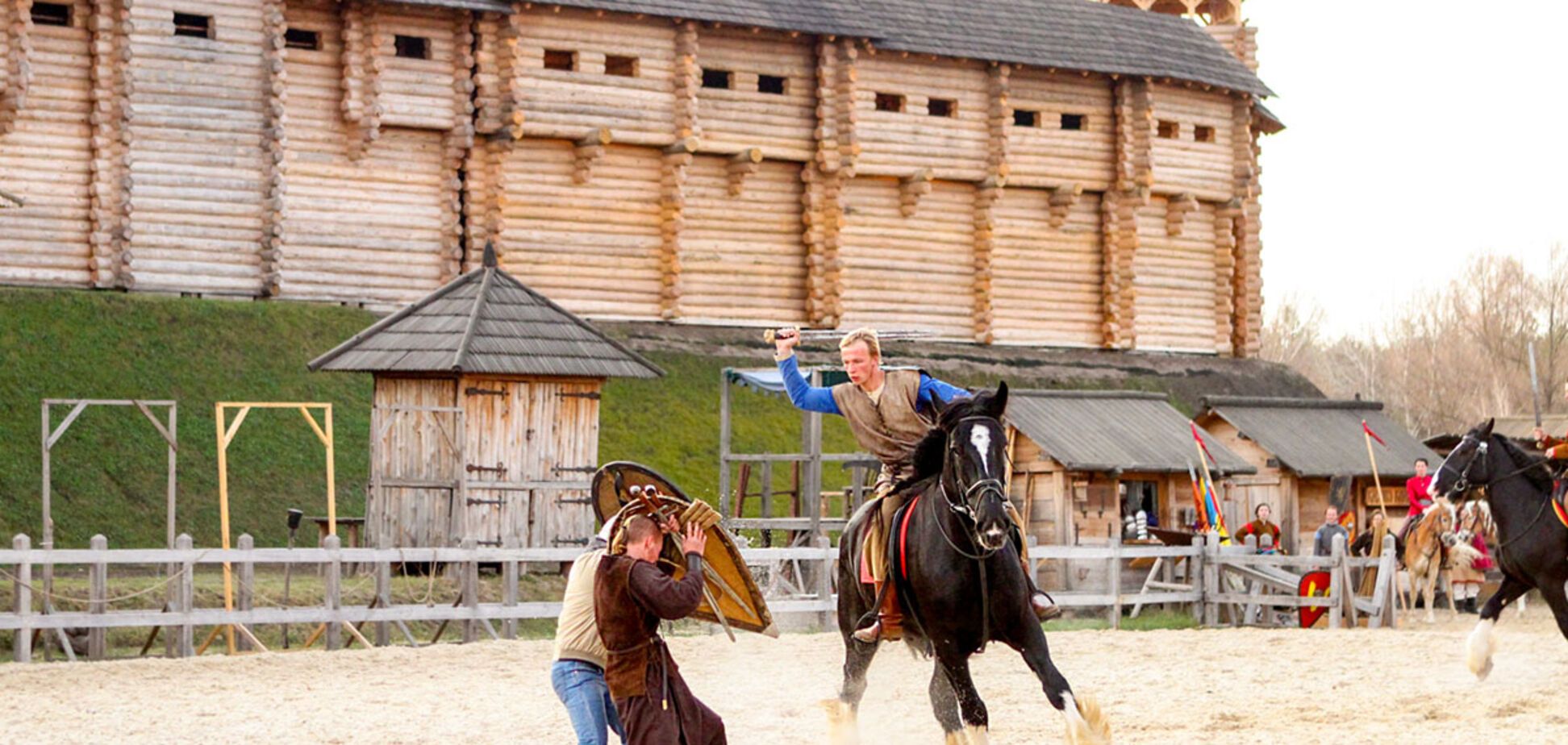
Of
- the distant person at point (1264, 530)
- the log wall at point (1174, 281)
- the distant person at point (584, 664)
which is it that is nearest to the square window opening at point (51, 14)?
the distant person at point (1264, 530)

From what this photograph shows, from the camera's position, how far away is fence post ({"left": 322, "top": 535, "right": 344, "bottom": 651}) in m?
17.9

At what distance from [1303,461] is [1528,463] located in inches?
566

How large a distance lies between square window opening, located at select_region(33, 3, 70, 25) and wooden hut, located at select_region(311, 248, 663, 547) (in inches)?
400

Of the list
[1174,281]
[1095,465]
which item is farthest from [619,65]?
[1095,465]

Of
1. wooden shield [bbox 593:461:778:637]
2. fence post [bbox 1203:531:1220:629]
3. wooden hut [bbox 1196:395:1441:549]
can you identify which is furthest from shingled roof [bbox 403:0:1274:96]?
wooden shield [bbox 593:461:778:637]

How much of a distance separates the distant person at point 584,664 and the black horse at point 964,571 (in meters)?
1.90

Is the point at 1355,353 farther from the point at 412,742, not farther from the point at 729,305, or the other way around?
the point at 412,742

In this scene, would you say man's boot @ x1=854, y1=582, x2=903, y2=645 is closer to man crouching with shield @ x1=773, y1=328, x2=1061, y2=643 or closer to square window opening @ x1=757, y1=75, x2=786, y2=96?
man crouching with shield @ x1=773, y1=328, x2=1061, y2=643

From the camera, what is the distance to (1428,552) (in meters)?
23.0

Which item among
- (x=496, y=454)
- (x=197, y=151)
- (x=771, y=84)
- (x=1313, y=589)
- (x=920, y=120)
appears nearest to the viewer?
(x=1313, y=589)

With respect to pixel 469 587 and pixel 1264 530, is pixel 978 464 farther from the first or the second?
pixel 1264 530

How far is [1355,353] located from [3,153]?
5164 centimetres

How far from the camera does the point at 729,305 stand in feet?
117

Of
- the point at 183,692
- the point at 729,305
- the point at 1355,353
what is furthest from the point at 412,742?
the point at 1355,353
